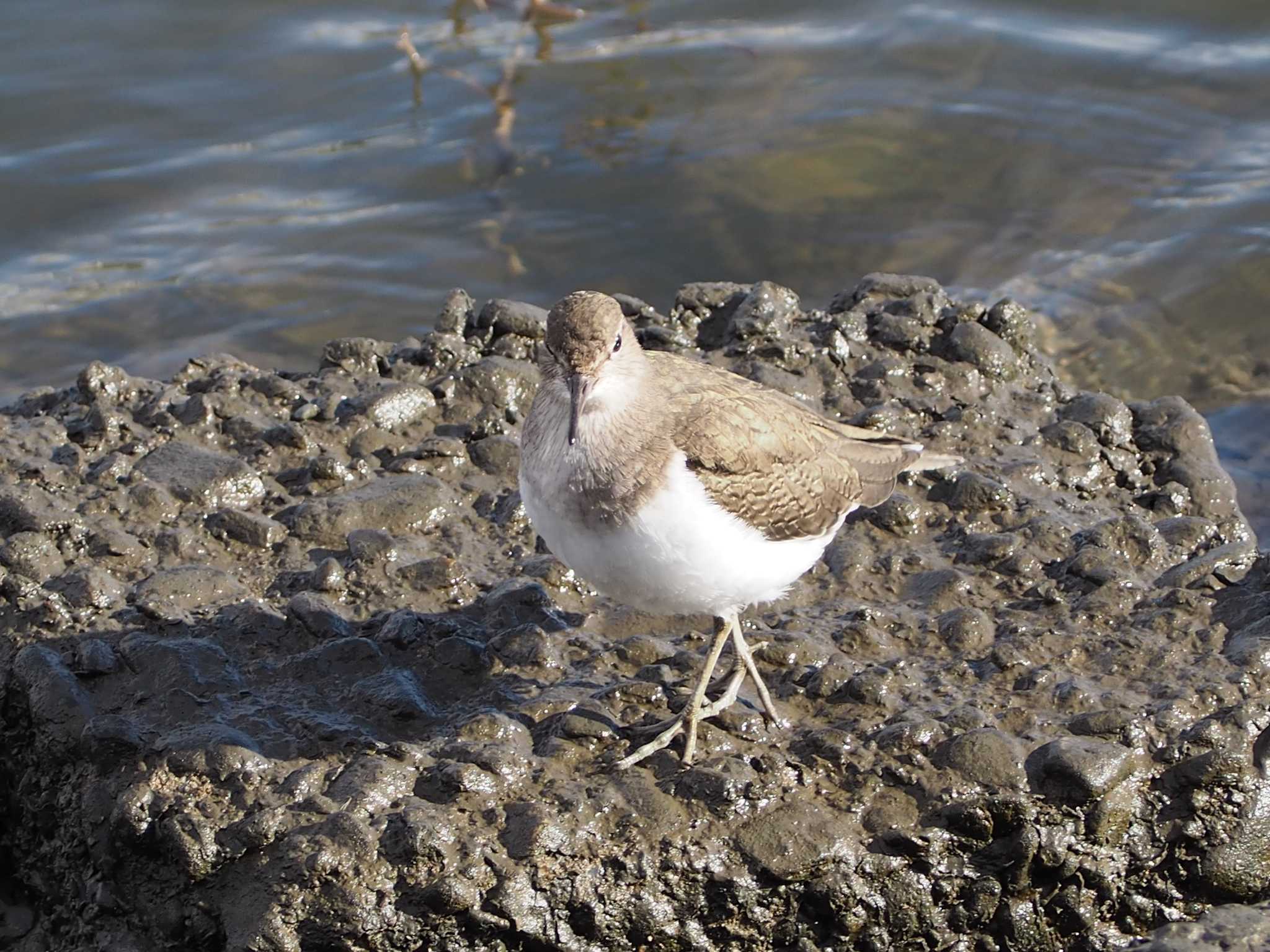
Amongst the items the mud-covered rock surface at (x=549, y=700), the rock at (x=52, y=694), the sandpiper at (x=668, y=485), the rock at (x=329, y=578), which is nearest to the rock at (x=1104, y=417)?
the mud-covered rock surface at (x=549, y=700)

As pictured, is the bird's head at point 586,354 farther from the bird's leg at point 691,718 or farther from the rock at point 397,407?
the rock at point 397,407

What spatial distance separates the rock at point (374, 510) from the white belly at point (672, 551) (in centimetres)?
102

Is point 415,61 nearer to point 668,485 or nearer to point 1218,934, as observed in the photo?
point 668,485

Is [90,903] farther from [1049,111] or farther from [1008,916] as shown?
[1049,111]

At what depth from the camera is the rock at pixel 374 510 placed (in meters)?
5.22

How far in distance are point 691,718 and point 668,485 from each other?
2.43 feet

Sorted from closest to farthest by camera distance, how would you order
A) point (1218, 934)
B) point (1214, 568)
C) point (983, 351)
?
point (1218, 934) → point (1214, 568) → point (983, 351)

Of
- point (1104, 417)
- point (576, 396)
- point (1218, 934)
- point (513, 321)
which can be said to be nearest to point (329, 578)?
point (576, 396)

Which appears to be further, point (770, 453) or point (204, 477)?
point (204, 477)

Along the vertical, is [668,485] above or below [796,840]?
above

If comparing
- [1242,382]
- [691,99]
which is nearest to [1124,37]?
[691,99]

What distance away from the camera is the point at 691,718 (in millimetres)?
4324

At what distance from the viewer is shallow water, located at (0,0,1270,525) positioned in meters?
8.60

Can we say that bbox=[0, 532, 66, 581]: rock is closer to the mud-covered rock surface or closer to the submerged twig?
the mud-covered rock surface
